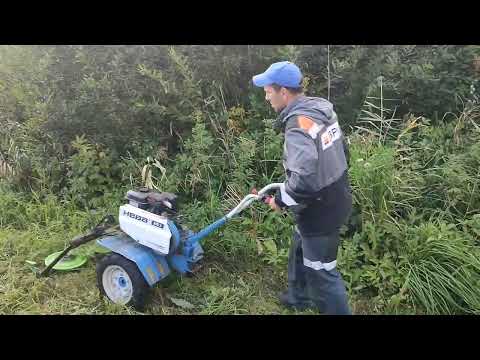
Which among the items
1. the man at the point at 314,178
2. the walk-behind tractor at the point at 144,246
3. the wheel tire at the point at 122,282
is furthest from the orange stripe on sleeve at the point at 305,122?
the wheel tire at the point at 122,282

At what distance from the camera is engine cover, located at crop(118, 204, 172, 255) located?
3695 millimetres

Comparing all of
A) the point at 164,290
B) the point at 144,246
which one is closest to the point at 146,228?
the point at 144,246

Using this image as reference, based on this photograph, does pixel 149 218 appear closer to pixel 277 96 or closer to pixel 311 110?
pixel 277 96

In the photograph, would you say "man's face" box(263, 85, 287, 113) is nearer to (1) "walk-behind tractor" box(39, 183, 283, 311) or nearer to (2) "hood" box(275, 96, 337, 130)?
(2) "hood" box(275, 96, 337, 130)

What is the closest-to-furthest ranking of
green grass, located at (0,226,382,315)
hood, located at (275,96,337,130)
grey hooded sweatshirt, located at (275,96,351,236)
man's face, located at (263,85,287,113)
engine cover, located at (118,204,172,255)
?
grey hooded sweatshirt, located at (275,96,351,236), hood, located at (275,96,337,130), man's face, located at (263,85,287,113), engine cover, located at (118,204,172,255), green grass, located at (0,226,382,315)

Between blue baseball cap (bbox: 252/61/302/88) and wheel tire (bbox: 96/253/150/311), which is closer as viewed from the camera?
blue baseball cap (bbox: 252/61/302/88)

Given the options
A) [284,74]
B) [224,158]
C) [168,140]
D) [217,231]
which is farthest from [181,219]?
[284,74]

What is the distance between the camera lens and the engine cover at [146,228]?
3.70m

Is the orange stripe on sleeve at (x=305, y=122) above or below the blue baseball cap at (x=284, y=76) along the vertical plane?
below

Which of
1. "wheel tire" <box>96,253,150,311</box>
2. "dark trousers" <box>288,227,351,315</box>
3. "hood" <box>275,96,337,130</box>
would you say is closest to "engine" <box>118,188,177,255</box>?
"wheel tire" <box>96,253,150,311</box>

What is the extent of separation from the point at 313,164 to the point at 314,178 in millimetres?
102

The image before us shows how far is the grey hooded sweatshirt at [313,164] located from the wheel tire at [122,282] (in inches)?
53.3

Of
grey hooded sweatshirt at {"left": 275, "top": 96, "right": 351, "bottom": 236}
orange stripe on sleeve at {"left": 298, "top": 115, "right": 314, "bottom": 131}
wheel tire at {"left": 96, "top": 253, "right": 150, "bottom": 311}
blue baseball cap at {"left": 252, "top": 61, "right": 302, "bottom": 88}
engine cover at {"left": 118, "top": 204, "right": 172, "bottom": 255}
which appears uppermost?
blue baseball cap at {"left": 252, "top": 61, "right": 302, "bottom": 88}

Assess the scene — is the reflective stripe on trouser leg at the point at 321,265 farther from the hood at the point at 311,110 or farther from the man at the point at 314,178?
the hood at the point at 311,110
